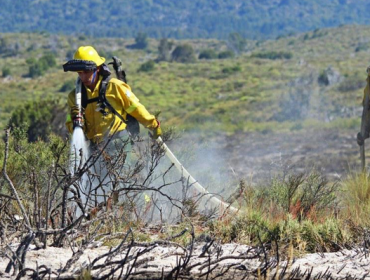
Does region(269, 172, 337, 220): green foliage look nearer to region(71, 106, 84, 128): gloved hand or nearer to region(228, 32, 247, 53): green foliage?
region(71, 106, 84, 128): gloved hand

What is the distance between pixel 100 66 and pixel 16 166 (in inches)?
54.7

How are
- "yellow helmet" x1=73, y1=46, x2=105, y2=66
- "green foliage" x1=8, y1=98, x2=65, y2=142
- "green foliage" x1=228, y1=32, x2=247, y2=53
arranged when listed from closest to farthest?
"yellow helmet" x1=73, y1=46, x2=105, y2=66, "green foliage" x1=8, y1=98, x2=65, y2=142, "green foliage" x1=228, y1=32, x2=247, y2=53

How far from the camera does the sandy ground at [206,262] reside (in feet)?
13.6

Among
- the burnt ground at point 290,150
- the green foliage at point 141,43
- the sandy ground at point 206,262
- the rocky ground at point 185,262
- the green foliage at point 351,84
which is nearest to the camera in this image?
the rocky ground at point 185,262

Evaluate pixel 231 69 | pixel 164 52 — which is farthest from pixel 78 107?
pixel 164 52

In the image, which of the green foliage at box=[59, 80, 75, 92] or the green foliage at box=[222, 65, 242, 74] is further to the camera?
the green foliage at box=[222, 65, 242, 74]

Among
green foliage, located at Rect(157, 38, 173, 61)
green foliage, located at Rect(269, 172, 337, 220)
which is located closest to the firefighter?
green foliage, located at Rect(269, 172, 337, 220)

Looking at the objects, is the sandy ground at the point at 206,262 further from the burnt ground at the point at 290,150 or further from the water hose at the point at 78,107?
the burnt ground at the point at 290,150

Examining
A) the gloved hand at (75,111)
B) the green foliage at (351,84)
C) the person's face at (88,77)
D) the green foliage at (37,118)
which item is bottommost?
the green foliage at (351,84)

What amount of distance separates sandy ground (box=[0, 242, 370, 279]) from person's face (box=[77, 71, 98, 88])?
6.99 feet

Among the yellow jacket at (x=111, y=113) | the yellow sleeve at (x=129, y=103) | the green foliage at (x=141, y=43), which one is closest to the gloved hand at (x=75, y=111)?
the yellow jacket at (x=111, y=113)

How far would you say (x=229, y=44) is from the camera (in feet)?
304

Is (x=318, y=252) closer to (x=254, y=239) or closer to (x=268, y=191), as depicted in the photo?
(x=254, y=239)

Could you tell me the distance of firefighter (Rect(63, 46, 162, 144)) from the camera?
6527mm
